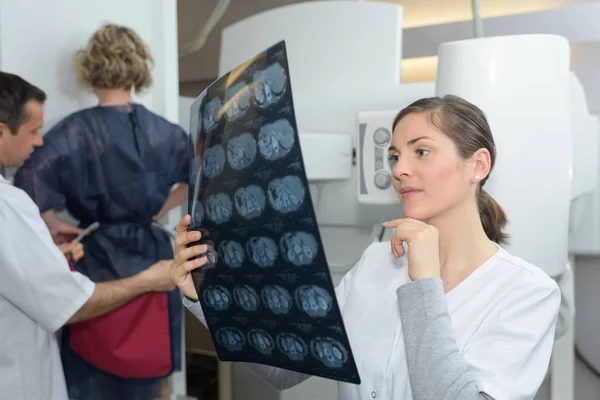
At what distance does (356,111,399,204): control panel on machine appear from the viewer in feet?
4.59

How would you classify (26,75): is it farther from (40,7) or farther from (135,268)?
(135,268)

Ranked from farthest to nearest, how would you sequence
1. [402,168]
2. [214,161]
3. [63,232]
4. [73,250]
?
[63,232], [73,250], [402,168], [214,161]

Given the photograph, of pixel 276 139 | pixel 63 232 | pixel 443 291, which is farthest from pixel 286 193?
pixel 63 232

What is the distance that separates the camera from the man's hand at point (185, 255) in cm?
84

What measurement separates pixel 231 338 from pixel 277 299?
0.13 meters

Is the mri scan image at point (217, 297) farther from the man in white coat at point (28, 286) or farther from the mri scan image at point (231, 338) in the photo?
the man in white coat at point (28, 286)

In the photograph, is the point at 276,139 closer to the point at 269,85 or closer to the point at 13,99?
the point at 269,85

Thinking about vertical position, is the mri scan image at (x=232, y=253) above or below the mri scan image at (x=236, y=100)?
below

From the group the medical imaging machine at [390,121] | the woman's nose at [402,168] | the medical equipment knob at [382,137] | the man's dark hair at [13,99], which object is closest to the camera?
the woman's nose at [402,168]

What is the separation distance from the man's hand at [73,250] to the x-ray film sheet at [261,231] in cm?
75

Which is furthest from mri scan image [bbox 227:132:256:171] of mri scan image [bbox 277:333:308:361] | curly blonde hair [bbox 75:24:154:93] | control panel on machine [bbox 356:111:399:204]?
curly blonde hair [bbox 75:24:154:93]

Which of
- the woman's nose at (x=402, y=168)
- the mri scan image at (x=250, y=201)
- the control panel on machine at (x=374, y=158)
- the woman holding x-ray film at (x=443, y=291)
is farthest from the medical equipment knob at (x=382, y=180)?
the mri scan image at (x=250, y=201)

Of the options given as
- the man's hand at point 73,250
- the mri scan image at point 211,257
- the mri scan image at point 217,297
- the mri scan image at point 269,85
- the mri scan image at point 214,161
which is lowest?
the man's hand at point 73,250

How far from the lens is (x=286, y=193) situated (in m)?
0.68
